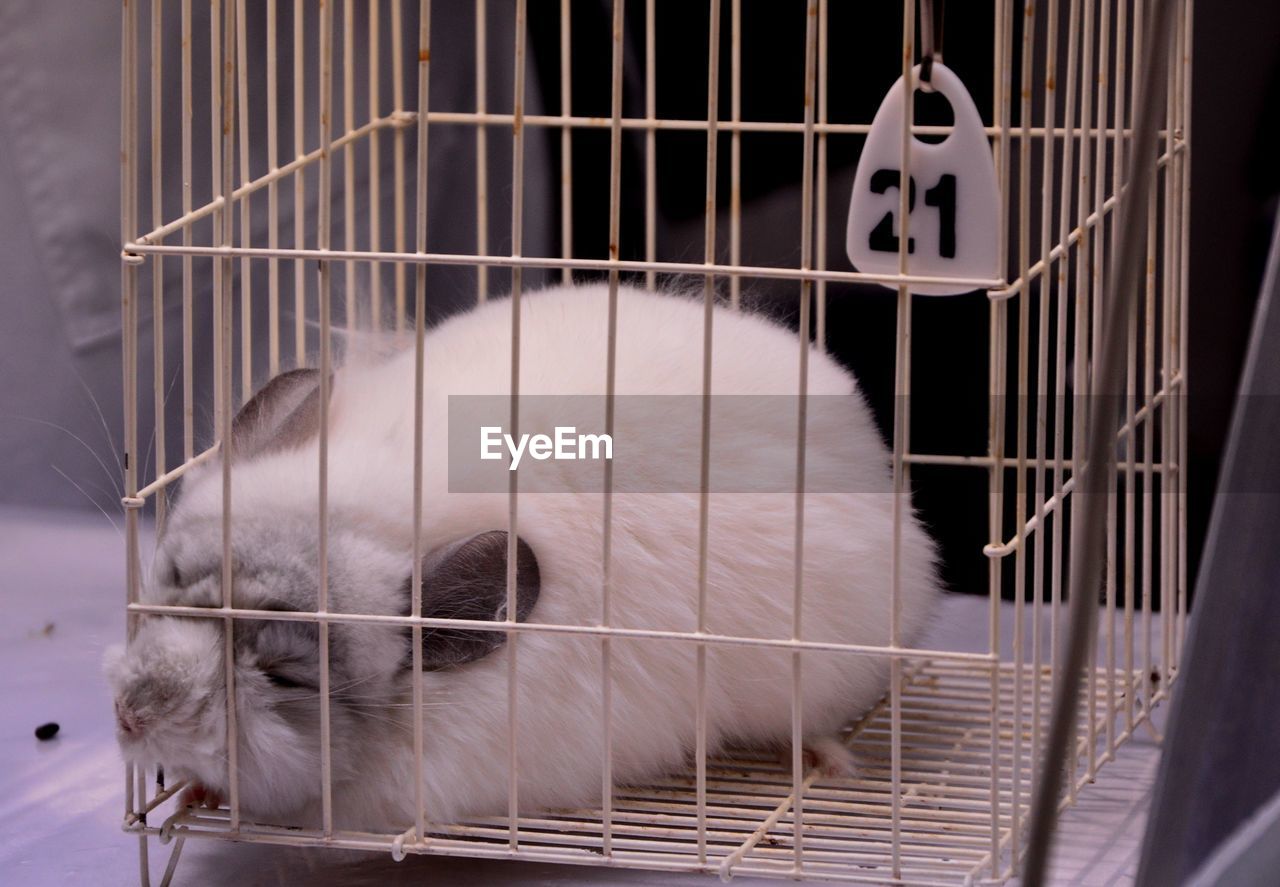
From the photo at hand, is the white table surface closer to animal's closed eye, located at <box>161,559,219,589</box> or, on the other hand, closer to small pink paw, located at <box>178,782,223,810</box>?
small pink paw, located at <box>178,782,223,810</box>

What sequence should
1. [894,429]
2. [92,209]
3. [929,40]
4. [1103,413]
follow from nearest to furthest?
[1103,413], [929,40], [894,429], [92,209]

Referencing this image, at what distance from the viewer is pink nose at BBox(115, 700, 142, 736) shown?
3.93 ft

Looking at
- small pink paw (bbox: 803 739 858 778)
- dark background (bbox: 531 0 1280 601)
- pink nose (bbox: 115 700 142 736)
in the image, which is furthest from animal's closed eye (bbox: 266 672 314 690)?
dark background (bbox: 531 0 1280 601)

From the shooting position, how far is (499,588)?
4.18 ft

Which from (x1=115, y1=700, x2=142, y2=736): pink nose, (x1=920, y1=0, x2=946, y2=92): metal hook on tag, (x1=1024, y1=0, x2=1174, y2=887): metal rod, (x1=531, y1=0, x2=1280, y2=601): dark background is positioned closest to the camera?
(x1=1024, y1=0, x2=1174, y2=887): metal rod

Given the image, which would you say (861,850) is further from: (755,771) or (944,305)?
(944,305)

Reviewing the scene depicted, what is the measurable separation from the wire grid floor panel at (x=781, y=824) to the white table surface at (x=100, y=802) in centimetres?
7

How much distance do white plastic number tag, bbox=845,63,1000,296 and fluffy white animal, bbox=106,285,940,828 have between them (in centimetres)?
25

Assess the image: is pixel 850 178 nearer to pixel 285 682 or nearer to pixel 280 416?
pixel 280 416

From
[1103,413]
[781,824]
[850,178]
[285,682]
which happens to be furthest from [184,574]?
[850,178]

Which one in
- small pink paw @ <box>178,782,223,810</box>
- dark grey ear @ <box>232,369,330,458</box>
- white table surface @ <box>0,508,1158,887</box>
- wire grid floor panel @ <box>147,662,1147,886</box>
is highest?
dark grey ear @ <box>232,369,330,458</box>

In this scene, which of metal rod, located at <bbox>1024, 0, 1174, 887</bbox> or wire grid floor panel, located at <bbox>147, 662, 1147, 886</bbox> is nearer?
metal rod, located at <bbox>1024, 0, 1174, 887</bbox>

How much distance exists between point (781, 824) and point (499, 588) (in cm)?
32

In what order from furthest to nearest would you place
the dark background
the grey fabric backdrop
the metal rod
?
the grey fabric backdrop
the dark background
the metal rod
